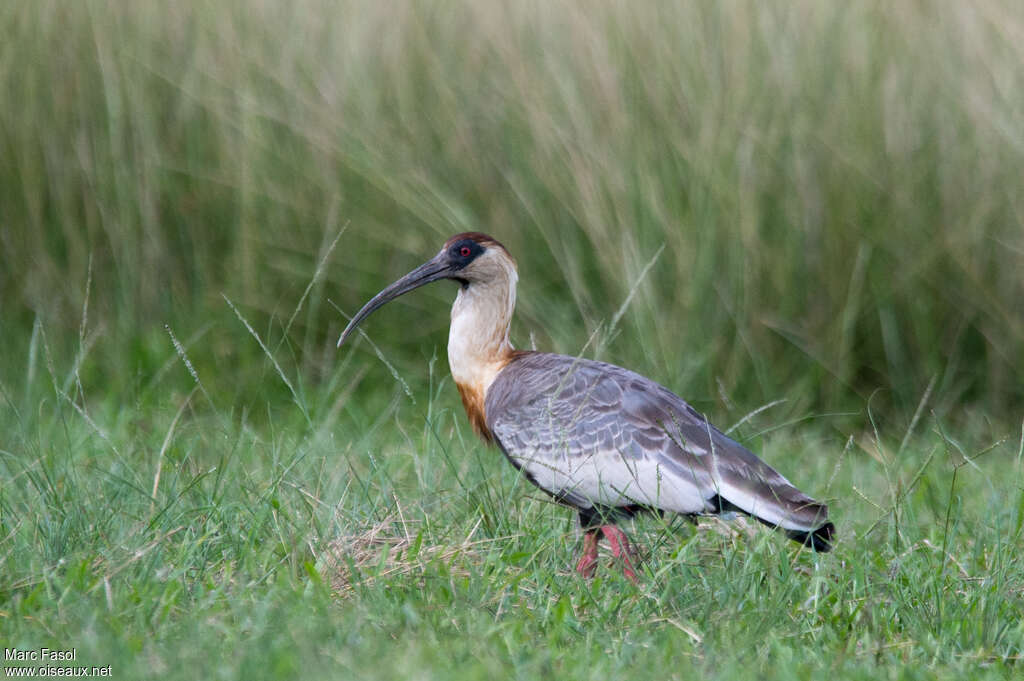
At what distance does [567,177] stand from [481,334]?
176 centimetres

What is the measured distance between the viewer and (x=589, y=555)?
4152mm

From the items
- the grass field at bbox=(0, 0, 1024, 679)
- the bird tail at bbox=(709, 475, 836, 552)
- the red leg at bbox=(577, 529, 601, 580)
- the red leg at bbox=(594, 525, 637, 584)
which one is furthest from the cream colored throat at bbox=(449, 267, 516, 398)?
the bird tail at bbox=(709, 475, 836, 552)

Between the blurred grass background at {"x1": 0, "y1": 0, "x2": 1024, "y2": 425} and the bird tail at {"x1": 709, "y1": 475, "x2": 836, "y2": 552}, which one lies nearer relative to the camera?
the bird tail at {"x1": 709, "y1": 475, "x2": 836, "y2": 552}

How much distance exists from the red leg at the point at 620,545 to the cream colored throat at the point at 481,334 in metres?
0.94

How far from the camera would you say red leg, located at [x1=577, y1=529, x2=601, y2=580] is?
13.2ft

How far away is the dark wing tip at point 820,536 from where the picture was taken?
4.08 metres

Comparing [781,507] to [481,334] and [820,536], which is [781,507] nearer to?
[820,536]

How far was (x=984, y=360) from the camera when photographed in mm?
6578

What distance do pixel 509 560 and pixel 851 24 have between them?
3875mm

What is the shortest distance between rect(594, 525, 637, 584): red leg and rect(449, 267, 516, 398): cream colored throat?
0.94 m

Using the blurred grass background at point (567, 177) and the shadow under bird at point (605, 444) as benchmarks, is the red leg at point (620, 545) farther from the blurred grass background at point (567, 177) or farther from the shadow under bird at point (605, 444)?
the blurred grass background at point (567, 177)

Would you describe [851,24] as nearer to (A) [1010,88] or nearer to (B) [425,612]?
(A) [1010,88]

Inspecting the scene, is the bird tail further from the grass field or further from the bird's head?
the bird's head

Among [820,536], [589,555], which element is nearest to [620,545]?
[589,555]
